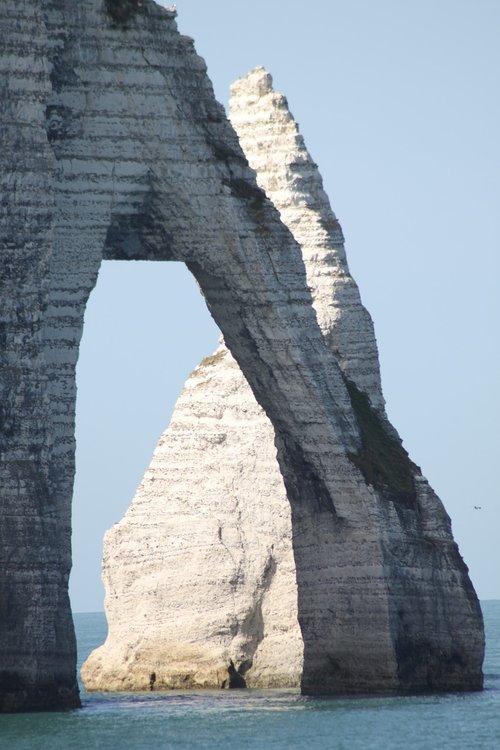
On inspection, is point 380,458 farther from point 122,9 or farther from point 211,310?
point 122,9

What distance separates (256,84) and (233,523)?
28.8 feet

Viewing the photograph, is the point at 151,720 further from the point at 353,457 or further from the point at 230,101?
the point at 230,101

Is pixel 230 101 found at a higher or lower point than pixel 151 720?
higher

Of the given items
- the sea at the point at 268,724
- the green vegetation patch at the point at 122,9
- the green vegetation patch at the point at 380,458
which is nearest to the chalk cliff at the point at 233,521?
the green vegetation patch at the point at 380,458

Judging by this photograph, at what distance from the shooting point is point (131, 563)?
2005 inches

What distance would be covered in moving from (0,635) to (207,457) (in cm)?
1207

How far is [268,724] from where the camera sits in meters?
41.0

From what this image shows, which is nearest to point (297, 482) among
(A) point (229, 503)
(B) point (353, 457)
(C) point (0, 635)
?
(B) point (353, 457)

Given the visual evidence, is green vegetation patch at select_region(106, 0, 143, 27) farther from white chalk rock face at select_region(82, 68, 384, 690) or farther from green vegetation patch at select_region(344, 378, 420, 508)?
green vegetation patch at select_region(344, 378, 420, 508)

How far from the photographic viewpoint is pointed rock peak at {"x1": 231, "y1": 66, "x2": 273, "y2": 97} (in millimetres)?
51125

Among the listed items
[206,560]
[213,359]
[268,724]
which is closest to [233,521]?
[206,560]

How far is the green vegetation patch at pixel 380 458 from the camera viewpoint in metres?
45.6

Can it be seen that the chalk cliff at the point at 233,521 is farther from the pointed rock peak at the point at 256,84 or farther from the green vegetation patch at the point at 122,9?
the green vegetation patch at the point at 122,9

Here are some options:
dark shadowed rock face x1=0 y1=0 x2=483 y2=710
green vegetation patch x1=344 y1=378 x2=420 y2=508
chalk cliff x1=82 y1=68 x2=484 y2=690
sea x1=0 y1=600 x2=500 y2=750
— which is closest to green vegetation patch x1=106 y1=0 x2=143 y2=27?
dark shadowed rock face x1=0 y1=0 x2=483 y2=710
